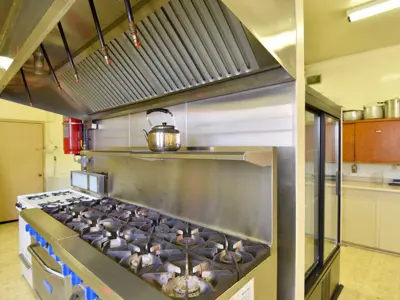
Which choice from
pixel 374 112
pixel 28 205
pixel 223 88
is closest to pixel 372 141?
pixel 374 112

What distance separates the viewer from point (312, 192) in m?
2.02

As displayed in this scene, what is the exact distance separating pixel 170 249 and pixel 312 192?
138cm

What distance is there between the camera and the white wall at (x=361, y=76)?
3643mm

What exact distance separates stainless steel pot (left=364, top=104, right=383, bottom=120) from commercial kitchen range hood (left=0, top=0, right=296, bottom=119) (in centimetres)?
300

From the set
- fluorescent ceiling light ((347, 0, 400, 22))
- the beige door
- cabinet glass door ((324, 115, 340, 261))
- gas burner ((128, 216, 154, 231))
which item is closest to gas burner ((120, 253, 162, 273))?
gas burner ((128, 216, 154, 231))

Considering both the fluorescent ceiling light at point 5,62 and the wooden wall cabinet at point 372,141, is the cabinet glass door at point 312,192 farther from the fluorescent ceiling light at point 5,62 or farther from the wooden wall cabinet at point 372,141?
the wooden wall cabinet at point 372,141

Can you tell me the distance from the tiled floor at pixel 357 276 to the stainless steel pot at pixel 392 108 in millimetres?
1911

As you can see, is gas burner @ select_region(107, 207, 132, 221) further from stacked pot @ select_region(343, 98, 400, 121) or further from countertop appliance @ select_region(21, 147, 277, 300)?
stacked pot @ select_region(343, 98, 400, 121)

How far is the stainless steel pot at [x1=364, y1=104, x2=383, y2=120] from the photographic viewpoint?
348 cm

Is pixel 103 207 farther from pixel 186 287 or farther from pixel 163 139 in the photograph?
pixel 186 287

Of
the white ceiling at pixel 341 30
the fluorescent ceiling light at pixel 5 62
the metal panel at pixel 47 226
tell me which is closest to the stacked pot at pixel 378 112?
the white ceiling at pixel 341 30

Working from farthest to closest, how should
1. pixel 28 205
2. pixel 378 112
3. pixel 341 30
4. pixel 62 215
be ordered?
1. pixel 378 112
2. pixel 341 30
3. pixel 28 205
4. pixel 62 215

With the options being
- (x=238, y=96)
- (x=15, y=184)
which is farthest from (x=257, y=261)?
(x=15, y=184)

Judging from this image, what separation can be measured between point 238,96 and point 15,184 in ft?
17.1
